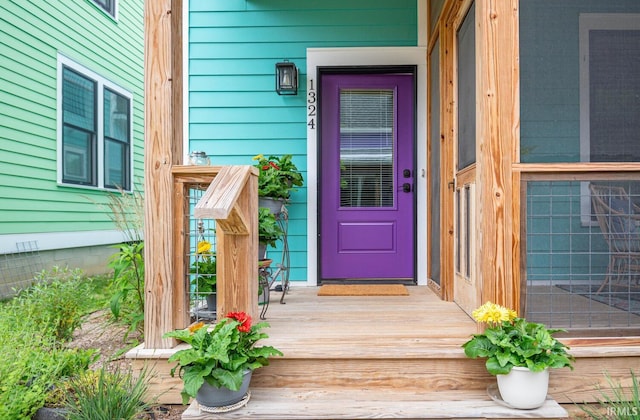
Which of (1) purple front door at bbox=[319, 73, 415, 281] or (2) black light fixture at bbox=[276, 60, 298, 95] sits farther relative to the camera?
(1) purple front door at bbox=[319, 73, 415, 281]

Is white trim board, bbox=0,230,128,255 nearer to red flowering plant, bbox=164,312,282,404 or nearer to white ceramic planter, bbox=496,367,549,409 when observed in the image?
red flowering plant, bbox=164,312,282,404

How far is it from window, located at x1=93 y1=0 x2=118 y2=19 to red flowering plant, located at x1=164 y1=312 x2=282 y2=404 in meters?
6.01

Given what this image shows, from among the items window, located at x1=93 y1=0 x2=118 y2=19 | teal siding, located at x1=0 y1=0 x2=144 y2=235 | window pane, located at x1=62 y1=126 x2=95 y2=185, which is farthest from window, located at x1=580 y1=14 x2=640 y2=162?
window, located at x1=93 y1=0 x2=118 y2=19

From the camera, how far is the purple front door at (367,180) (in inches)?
158

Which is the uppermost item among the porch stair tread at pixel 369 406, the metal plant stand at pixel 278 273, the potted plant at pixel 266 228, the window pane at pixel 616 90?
the window pane at pixel 616 90

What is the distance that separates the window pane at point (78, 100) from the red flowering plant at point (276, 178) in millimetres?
3433

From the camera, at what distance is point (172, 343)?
87.8 inches

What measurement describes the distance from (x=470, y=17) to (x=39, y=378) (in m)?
3.04


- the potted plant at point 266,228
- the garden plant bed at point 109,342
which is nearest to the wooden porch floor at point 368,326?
the potted plant at point 266,228

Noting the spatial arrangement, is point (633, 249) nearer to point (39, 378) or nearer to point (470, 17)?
point (470, 17)

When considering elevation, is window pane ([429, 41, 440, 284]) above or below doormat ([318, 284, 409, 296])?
above

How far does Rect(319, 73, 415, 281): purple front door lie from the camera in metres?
4.00

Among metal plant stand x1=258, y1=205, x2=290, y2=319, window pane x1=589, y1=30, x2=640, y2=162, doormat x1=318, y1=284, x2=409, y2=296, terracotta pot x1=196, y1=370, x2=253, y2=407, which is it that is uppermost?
window pane x1=589, y1=30, x2=640, y2=162

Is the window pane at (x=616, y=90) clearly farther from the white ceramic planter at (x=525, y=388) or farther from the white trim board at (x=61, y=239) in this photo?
the white trim board at (x=61, y=239)
